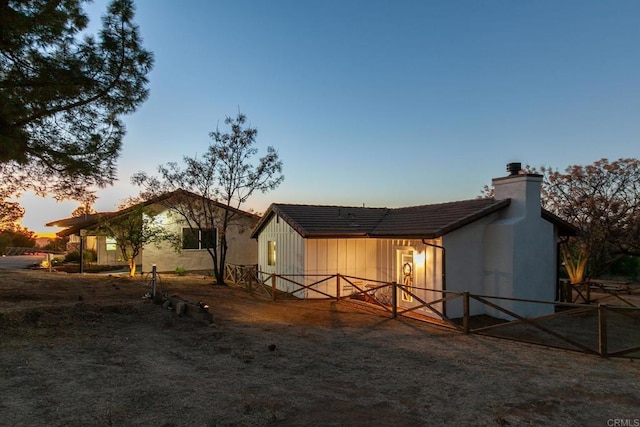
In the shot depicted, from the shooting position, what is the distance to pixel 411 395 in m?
5.18

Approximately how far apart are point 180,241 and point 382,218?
13065mm

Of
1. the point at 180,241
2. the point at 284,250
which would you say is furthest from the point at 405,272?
the point at 180,241

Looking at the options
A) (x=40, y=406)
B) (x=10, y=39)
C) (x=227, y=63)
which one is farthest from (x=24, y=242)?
(x=40, y=406)

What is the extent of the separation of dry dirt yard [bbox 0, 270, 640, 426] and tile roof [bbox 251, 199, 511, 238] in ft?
12.9

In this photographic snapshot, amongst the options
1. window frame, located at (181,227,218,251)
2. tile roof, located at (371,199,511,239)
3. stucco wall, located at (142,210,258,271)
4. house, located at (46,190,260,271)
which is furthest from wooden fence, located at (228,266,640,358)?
stucco wall, located at (142,210,258,271)

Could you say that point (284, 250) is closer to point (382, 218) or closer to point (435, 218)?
point (382, 218)

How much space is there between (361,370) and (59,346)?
5.79 metres

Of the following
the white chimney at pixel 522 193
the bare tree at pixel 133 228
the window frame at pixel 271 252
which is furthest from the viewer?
the bare tree at pixel 133 228

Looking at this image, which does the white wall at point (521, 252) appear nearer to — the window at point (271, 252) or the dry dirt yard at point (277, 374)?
the dry dirt yard at point (277, 374)

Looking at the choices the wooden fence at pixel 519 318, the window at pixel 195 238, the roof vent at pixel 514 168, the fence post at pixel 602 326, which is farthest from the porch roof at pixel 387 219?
the fence post at pixel 602 326

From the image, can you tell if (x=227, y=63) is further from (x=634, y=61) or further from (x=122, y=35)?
(x=634, y=61)

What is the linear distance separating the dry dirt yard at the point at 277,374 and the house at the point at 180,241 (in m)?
11.9

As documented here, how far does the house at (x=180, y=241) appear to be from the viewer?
70.3ft

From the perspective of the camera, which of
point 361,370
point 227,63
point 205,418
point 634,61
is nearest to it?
point 205,418
